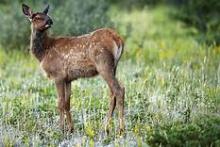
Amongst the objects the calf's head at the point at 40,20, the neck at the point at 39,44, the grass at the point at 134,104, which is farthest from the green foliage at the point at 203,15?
the calf's head at the point at 40,20

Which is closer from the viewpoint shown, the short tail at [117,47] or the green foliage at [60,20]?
the short tail at [117,47]

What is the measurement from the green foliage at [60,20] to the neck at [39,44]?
229 inches

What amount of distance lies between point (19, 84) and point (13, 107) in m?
2.52

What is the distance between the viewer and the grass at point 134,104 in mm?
9961

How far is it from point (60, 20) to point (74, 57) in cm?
728

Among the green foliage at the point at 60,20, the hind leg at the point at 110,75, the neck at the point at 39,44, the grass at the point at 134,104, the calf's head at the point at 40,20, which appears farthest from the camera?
the green foliage at the point at 60,20

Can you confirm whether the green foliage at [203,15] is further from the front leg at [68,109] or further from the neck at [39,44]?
the front leg at [68,109]

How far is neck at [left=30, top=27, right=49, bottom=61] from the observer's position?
11672 mm

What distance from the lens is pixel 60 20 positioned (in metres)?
18.4

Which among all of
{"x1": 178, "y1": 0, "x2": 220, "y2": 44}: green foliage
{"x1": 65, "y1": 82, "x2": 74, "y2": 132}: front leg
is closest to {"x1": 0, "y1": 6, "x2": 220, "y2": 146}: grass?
{"x1": 65, "y1": 82, "x2": 74, "y2": 132}: front leg

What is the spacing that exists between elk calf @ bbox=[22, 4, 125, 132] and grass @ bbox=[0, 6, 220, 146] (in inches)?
16.4

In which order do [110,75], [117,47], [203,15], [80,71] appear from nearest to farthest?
[110,75] < [117,47] < [80,71] < [203,15]

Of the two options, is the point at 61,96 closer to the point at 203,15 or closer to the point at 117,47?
the point at 117,47

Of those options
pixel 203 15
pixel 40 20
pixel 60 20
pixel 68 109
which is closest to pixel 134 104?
pixel 68 109
